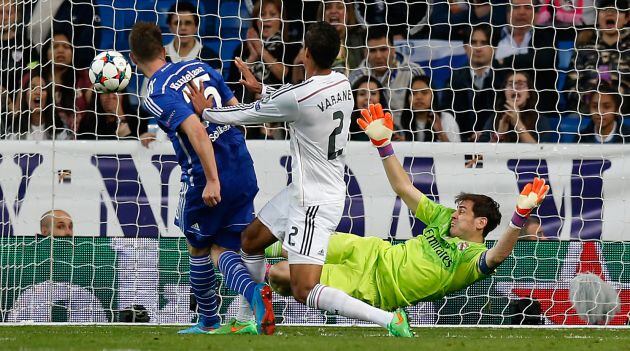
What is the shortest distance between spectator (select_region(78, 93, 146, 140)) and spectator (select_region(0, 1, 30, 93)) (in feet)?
2.51

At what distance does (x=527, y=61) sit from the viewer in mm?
11234

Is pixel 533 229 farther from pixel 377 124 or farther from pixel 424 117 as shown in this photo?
pixel 377 124

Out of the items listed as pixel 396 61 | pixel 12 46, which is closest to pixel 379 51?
pixel 396 61

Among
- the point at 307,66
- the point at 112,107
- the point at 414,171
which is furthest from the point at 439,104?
the point at 307,66

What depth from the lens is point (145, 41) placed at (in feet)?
24.1

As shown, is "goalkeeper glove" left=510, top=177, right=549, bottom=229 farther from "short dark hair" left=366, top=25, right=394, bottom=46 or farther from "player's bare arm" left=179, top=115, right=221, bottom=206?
"short dark hair" left=366, top=25, right=394, bottom=46

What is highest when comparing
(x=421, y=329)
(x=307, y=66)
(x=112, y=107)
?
(x=307, y=66)

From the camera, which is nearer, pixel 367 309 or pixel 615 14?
pixel 367 309

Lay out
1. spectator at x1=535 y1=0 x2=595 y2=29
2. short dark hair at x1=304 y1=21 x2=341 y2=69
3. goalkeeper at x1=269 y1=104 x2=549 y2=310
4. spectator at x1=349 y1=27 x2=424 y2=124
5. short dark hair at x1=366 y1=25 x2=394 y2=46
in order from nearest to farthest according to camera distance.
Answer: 1. short dark hair at x1=304 y1=21 x2=341 y2=69
2. goalkeeper at x1=269 y1=104 x2=549 y2=310
3. spectator at x1=349 y1=27 x2=424 y2=124
4. short dark hair at x1=366 y1=25 x2=394 y2=46
5. spectator at x1=535 y1=0 x2=595 y2=29

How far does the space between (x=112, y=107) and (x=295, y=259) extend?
14.5ft

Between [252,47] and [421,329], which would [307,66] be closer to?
[421,329]

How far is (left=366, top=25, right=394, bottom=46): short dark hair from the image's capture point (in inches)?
441

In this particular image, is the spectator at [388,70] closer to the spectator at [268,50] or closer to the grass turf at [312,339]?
the spectator at [268,50]

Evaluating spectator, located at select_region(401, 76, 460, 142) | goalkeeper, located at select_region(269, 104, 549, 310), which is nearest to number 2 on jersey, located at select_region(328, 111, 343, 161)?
goalkeeper, located at select_region(269, 104, 549, 310)
